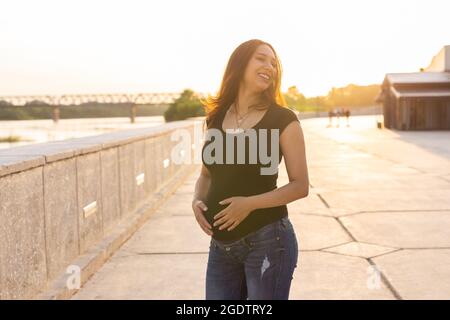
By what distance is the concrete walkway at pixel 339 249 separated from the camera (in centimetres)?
542

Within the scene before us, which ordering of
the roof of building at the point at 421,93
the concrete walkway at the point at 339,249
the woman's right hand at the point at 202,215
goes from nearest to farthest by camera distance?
the woman's right hand at the point at 202,215 < the concrete walkway at the point at 339,249 < the roof of building at the point at 421,93

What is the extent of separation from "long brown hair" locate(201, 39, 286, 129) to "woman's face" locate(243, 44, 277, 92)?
0.02 m

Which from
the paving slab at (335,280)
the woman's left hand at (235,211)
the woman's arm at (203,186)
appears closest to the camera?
the woman's left hand at (235,211)

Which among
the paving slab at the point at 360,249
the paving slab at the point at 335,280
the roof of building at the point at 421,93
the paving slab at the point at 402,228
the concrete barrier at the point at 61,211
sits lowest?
the paving slab at the point at 335,280

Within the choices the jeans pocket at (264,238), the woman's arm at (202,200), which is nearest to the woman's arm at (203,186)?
the woman's arm at (202,200)

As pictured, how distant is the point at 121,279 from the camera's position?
229 inches

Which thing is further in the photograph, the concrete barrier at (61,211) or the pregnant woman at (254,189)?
the concrete barrier at (61,211)

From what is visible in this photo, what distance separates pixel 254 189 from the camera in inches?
106

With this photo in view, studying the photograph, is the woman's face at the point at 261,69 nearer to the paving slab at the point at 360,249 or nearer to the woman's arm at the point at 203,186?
the woman's arm at the point at 203,186

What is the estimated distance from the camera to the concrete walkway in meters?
5.42

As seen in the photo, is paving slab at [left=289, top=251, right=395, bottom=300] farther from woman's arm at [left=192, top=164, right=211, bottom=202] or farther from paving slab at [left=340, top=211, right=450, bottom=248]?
woman's arm at [left=192, top=164, right=211, bottom=202]

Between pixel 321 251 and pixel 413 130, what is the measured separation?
117 ft

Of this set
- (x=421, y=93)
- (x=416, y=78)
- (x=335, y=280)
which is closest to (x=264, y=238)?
(x=335, y=280)

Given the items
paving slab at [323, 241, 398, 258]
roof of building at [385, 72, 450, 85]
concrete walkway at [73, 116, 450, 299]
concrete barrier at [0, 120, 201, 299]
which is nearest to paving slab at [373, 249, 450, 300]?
concrete walkway at [73, 116, 450, 299]
